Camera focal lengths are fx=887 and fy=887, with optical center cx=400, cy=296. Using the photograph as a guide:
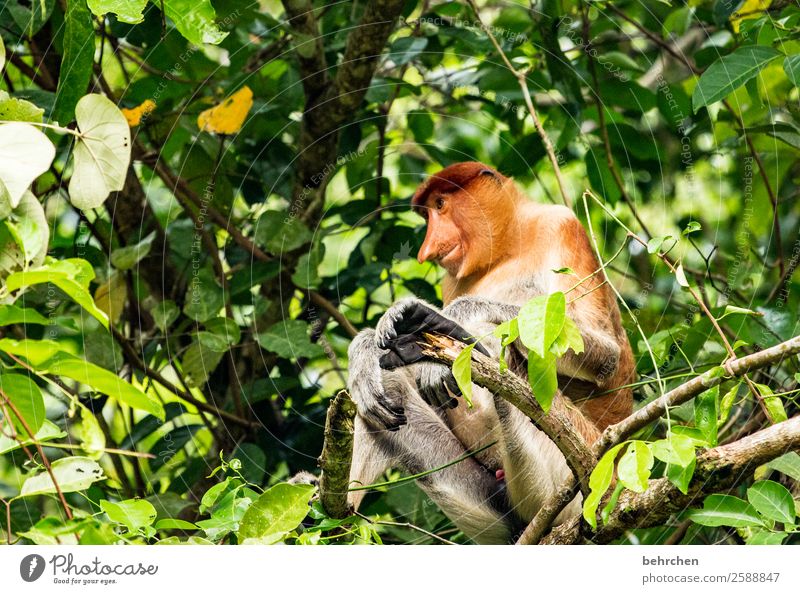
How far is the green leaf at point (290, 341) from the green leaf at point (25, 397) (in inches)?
55.1

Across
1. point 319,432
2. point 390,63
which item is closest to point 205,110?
point 390,63

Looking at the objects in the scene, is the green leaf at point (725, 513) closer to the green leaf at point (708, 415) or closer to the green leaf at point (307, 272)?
the green leaf at point (708, 415)

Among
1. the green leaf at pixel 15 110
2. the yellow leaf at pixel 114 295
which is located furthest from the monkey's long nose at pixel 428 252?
the green leaf at pixel 15 110

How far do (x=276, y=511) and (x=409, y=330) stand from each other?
0.86m

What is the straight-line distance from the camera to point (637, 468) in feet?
5.96

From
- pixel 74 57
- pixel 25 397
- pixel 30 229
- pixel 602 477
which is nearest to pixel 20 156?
pixel 30 229

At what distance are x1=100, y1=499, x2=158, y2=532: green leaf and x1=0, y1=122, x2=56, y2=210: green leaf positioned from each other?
69 cm

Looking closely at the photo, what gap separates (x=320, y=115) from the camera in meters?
3.99

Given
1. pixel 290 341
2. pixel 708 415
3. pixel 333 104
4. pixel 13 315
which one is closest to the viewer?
pixel 13 315

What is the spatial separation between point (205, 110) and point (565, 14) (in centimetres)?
159

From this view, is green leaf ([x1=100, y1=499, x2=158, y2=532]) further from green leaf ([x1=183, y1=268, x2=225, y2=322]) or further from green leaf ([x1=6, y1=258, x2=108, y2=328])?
green leaf ([x1=183, y1=268, x2=225, y2=322])

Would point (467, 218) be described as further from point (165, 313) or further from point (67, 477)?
point (67, 477)
